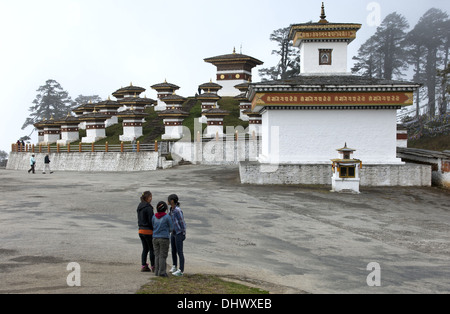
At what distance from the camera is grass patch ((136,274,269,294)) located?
7.01 metres

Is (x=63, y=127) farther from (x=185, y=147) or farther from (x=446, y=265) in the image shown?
(x=446, y=265)

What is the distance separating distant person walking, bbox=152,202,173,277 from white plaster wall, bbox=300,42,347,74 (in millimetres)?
22000

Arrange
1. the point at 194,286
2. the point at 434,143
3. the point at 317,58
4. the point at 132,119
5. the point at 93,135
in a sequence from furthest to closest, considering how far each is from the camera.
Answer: the point at 93,135 < the point at 434,143 < the point at 132,119 < the point at 317,58 < the point at 194,286

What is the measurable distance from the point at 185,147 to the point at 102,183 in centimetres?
1239

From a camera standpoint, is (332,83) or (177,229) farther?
(332,83)

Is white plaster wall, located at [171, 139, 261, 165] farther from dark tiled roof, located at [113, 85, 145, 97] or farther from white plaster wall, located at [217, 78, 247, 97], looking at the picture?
white plaster wall, located at [217, 78, 247, 97]

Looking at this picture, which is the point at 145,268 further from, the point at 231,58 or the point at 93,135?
the point at 231,58

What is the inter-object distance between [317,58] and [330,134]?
6.17m

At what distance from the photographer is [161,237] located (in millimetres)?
8070

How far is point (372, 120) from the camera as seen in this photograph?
80.8 feet

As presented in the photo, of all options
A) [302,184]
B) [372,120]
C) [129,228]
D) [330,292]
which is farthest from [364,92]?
[330,292]

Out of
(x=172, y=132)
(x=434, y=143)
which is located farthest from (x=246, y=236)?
(x=434, y=143)

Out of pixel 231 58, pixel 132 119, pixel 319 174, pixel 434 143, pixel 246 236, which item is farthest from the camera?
pixel 231 58

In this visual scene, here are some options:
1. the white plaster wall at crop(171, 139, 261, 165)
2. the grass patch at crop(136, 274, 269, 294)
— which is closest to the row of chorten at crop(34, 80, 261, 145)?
the white plaster wall at crop(171, 139, 261, 165)
